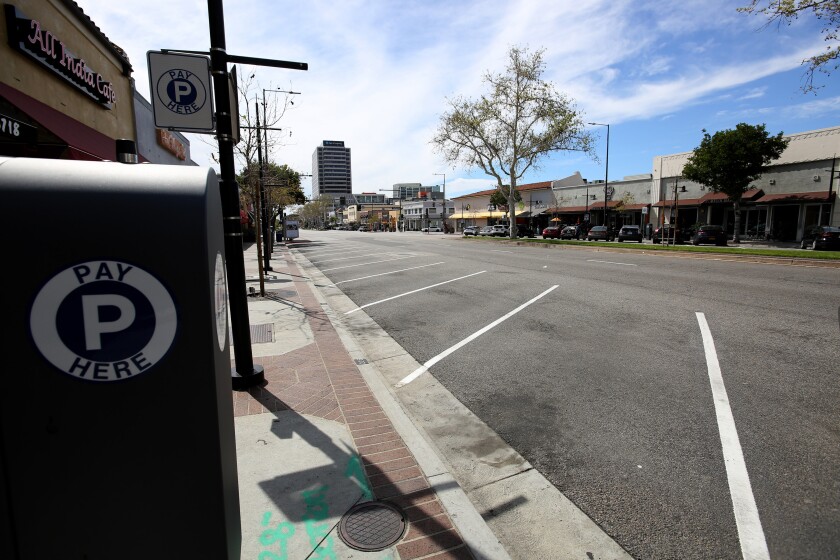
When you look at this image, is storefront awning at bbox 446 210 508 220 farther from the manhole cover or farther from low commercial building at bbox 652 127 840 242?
the manhole cover

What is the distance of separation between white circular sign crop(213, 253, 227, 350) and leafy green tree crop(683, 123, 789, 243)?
37.4 metres

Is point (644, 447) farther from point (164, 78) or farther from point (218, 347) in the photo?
point (164, 78)

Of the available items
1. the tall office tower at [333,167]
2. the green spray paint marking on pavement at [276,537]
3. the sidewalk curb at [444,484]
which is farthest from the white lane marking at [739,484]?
the tall office tower at [333,167]

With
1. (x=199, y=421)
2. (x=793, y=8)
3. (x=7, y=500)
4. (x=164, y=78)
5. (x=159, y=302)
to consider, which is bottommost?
Answer: (x=7, y=500)

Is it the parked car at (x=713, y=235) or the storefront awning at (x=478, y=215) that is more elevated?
the storefront awning at (x=478, y=215)

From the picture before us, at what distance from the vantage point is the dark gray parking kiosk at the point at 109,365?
61.9 inches

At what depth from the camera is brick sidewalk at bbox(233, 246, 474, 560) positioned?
2.70m

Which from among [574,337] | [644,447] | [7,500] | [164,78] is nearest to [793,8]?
[574,337]

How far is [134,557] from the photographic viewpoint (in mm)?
1728

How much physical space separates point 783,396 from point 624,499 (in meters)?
2.66

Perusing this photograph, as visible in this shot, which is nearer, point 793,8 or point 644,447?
point 644,447

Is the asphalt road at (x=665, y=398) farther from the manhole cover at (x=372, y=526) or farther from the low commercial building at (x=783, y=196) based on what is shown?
the low commercial building at (x=783, y=196)

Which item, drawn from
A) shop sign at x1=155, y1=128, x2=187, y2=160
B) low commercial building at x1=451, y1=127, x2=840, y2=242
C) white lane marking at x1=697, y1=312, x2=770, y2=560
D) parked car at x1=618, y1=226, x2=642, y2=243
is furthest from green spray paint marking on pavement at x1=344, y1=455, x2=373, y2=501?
parked car at x1=618, y1=226, x2=642, y2=243

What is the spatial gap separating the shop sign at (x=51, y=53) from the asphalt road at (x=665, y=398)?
22.7ft
